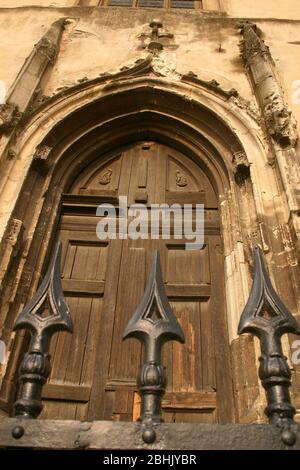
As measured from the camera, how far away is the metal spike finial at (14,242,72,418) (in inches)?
57.7

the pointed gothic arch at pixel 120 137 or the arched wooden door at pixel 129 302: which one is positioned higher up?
the pointed gothic arch at pixel 120 137

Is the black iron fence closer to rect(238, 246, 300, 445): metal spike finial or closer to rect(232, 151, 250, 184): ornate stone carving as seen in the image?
rect(238, 246, 300, 445): metal spike finial

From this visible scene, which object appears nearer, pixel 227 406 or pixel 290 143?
pixel 227 406

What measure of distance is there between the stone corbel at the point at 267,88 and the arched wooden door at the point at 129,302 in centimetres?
116

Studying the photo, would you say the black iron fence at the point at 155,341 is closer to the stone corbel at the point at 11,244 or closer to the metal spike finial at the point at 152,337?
the metal spike finial at the point at 152,337

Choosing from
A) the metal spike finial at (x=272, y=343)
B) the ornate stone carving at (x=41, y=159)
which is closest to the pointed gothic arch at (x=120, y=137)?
the ornate stone carving at (x=41, y=159)

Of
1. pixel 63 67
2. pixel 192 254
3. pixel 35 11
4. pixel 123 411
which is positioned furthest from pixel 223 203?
pixel 35 11

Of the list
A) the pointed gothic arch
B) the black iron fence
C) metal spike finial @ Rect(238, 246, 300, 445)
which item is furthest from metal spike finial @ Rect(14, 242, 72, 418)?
the pointed gothic arch

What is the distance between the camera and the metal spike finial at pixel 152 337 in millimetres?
1416

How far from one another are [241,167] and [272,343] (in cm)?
350

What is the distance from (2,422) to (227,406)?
275cm

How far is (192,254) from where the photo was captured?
15.5 feet

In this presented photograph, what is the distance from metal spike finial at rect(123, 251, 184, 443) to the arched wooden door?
2.39m
